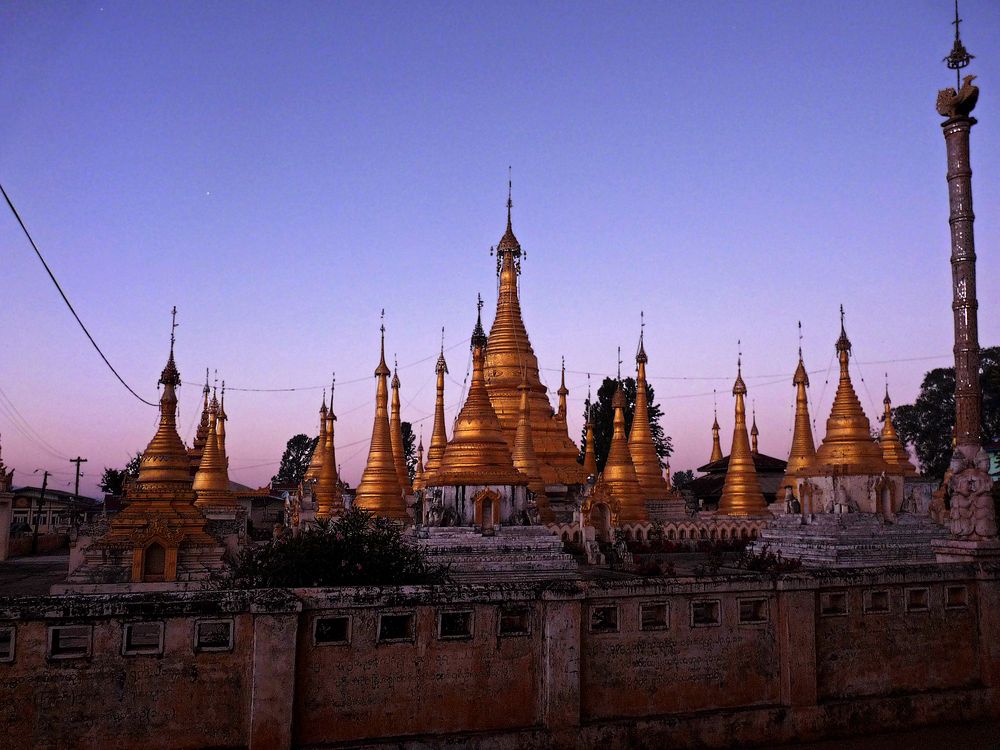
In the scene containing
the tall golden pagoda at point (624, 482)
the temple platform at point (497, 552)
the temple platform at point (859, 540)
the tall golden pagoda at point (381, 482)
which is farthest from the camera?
the tall golden pagoda at point (624, 482)

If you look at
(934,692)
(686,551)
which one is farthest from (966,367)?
(686,551)

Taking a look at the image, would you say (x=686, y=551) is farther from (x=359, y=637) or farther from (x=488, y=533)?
(x=359, y=637)

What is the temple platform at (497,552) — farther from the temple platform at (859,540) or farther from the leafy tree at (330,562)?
the leafy tree at (330,562)

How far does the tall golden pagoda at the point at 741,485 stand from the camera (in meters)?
44.3

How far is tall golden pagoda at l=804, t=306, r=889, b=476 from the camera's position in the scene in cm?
3124

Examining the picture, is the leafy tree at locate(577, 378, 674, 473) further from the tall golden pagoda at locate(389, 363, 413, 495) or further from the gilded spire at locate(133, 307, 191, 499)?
the gilded spire at locate(133, 307, 191, 499)

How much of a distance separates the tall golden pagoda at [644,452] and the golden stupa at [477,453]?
18542mm

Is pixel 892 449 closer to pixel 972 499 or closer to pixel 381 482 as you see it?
pixel 381 482

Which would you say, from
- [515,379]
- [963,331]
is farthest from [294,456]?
[963,331]

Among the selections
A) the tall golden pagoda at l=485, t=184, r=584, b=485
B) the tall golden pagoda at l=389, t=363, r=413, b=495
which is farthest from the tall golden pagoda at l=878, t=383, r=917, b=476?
the tall golden pagoda at l=389, t=363, r=413, b=495

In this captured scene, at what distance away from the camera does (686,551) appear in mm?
36906

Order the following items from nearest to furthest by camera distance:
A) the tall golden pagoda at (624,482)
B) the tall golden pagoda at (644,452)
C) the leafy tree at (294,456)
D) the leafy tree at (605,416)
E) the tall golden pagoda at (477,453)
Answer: the tall golden pagoda at (477,453), the tall golden pagoda at (624,482), the tall golden pagoda at (644,452), the leafy tree at (605,416), the leafy tree at (294,456)

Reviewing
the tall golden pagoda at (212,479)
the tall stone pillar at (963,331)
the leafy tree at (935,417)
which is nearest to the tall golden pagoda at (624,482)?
the tall golden pagoda at (212,479)

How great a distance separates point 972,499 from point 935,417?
77286mm
